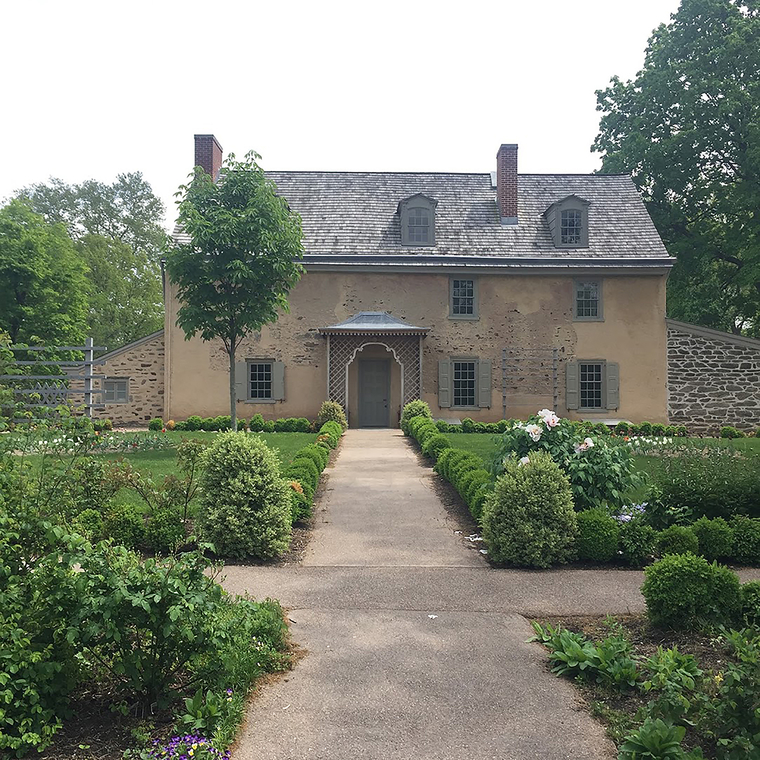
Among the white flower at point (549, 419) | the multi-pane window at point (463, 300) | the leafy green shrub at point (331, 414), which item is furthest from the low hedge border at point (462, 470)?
the multi-pane window at point (463, 300)

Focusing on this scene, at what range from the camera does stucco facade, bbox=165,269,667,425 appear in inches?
868

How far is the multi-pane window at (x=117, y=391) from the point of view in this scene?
74.0 ft

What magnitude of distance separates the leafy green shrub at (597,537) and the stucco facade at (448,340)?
14899 millimetres

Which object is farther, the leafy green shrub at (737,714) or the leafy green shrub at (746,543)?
the leafy green shrub at (746,543)

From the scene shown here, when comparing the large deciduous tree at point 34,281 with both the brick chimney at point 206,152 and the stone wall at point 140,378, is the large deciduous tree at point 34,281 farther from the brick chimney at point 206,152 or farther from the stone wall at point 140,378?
the brick chimney at point 206,152

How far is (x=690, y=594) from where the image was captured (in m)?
5.03

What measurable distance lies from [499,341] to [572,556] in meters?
15.7

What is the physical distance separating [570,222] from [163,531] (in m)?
19.7

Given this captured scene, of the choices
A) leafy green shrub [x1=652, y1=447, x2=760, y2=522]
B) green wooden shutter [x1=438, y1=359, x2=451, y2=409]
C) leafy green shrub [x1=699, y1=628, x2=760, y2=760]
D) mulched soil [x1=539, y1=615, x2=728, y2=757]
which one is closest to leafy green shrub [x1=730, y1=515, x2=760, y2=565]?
leafy green shrub [x1=652, y1=447, x2=760, y2=522]

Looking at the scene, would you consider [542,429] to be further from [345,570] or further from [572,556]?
[345,570]

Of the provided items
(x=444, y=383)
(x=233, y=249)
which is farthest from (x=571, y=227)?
(x=233, y=249)

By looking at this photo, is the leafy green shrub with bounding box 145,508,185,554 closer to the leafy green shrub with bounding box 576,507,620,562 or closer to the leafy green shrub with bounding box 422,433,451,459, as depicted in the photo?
the leafy green shrub with bounding box 576,507,620,562

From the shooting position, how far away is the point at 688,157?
27.1 metres

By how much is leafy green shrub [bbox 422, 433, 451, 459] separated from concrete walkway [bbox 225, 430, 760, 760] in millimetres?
4456
